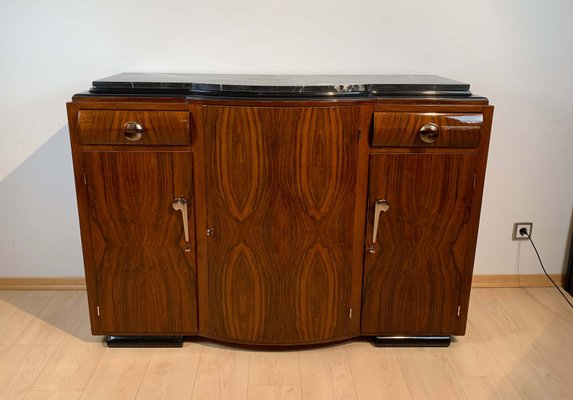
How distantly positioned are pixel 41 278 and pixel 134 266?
0.74 m

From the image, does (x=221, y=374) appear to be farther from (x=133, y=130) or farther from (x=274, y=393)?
(x=133, y=130)

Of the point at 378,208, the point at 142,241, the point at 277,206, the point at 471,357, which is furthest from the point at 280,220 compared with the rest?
the point at 471,357

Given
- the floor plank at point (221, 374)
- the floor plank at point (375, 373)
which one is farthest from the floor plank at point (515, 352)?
the floor plank at point (221, 374)

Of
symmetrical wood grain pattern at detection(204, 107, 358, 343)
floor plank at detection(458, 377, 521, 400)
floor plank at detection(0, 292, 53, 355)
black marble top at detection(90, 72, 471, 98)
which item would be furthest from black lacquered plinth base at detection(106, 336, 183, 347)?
floor plank at detection(458, 377, 521, 400)

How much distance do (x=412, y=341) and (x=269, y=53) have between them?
1.17 m

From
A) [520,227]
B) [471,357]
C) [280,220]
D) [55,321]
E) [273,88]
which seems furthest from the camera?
[520,227]

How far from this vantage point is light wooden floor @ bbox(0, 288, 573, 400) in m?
1.57

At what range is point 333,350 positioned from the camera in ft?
5.81

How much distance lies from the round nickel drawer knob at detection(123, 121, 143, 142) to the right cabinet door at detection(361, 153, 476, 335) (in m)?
0.70

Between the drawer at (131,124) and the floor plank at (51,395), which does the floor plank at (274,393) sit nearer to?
the floor plank at (51,395)

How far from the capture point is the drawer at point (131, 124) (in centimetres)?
152

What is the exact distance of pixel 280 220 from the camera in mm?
1605

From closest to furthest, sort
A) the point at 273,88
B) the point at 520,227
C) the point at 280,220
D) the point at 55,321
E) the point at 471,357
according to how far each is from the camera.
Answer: the point at 273,88 < the point at 280,220 < the point at 471,357 < the point at 55,321 < the point at 520,227

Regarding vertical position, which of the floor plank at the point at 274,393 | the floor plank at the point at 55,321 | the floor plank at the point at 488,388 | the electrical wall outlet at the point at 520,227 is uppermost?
the electrical wall outlet at the point at 520,227
